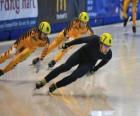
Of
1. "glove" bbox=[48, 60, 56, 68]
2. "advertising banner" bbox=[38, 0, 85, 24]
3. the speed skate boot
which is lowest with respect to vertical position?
"glove" bbox=[48, 60, 56, 68]

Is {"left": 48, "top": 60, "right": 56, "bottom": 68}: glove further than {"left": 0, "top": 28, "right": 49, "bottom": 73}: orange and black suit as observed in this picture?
Yes

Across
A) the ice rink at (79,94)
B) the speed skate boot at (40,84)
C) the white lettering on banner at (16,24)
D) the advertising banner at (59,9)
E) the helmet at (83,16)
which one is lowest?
the ice rink at (79,94)

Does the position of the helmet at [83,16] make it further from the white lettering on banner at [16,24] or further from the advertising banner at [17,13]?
the white lettering on banner at [16,24]

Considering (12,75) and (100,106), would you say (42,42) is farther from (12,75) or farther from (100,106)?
(100,106)

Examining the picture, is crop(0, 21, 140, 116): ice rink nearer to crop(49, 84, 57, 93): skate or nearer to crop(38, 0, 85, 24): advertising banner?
crop(49, 84, 57, 93): skate

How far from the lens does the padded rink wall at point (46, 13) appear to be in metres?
17.2

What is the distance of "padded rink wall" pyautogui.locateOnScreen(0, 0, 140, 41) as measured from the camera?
17.2 metres

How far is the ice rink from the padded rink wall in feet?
12.9

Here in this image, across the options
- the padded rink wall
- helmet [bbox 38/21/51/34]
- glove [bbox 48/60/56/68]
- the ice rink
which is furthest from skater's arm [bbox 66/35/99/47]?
Result: the padded rink wall

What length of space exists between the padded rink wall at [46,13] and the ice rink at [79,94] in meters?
3.93

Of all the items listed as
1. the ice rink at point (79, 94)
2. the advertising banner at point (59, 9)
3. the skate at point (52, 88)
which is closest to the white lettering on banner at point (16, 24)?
the advertising banner at point (59, 9)

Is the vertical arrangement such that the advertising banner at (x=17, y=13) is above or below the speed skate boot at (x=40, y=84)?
above

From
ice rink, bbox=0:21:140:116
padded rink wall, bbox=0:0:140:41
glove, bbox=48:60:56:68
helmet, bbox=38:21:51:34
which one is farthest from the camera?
padded rink wall, bbox=0:0:140:41

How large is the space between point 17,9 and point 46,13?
1771 millimetres
